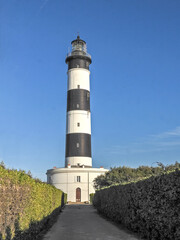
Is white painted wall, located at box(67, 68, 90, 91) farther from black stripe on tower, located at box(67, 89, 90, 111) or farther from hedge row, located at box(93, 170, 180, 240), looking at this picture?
hedge row, located at box(93, 170, 180, 240)

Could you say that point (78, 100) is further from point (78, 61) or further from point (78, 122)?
point (78, 61)

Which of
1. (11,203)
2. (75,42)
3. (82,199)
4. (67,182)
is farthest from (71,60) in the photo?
(11,203)

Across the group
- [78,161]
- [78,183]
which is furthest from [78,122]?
[78,183]

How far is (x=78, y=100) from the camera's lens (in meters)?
44.0

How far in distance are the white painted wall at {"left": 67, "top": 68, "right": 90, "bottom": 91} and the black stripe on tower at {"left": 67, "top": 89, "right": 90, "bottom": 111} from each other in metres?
0.91

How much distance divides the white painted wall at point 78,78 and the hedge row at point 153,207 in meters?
32.1

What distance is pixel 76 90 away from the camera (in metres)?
44.4

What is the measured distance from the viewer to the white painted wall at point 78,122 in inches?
1700

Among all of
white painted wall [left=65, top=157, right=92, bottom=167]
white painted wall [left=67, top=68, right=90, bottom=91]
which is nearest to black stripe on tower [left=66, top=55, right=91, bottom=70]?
white painted wall [left=67, top=68, right=90, bottom=91]

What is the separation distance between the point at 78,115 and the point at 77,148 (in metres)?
5.55

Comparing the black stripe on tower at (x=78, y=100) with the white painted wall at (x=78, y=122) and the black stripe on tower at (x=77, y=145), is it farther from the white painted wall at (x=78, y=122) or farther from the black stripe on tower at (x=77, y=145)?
the black stripe on tower at (x=77, y=145)

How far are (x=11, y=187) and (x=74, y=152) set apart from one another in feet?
118

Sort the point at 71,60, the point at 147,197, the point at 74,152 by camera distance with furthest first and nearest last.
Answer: the point at 71,60
the point at 74,152
the point at 147,197

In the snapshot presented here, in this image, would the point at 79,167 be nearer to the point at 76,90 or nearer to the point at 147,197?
the point at 76,90
